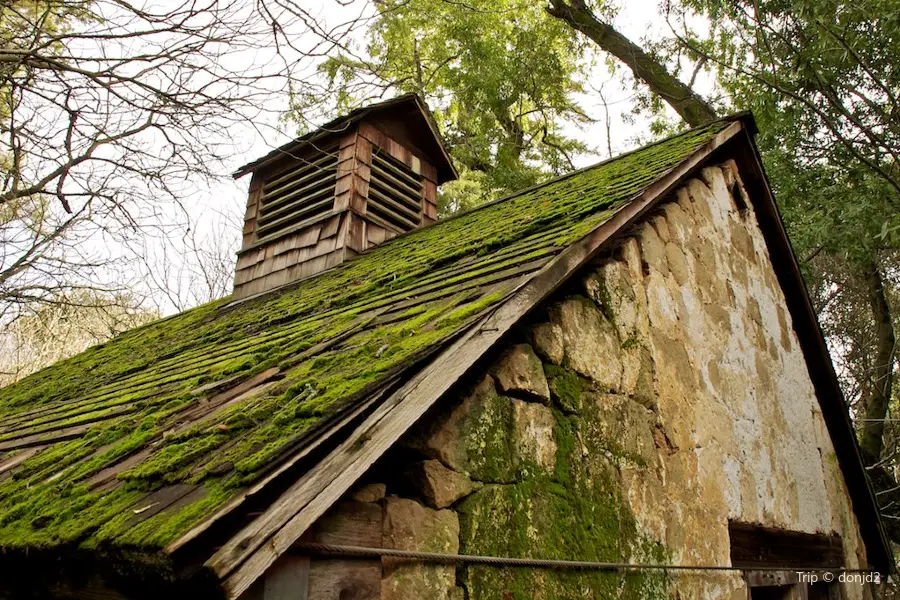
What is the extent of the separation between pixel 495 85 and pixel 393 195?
30.4 feet

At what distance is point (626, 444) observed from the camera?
3.04m

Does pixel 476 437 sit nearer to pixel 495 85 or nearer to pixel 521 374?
pixel 521 374

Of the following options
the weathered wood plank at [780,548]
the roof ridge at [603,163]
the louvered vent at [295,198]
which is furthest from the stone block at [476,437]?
the louvered vent at [295,198]

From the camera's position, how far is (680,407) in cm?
353

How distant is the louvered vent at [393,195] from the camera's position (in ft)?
24.7

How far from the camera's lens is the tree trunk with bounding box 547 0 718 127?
12.5 m

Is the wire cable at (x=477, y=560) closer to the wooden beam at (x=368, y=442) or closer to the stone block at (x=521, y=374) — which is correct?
the wooden beam at (x=368, y=442)

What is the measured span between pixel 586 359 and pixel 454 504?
3.55ft

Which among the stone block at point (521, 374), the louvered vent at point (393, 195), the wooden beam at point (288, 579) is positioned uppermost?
the louvered vent at point (393, 195)

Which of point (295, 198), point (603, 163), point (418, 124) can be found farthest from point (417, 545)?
point (418, 124)

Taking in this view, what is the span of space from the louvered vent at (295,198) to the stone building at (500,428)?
1.69 m

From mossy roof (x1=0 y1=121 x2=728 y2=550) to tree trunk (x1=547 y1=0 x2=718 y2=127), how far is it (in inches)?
313

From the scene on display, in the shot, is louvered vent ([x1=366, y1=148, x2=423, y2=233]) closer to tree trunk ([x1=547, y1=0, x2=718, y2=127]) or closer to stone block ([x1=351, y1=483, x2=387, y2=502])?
stone block ([x1=351, y1=483, x2=387, y2=502])

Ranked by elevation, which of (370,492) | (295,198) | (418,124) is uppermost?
(418,124)
